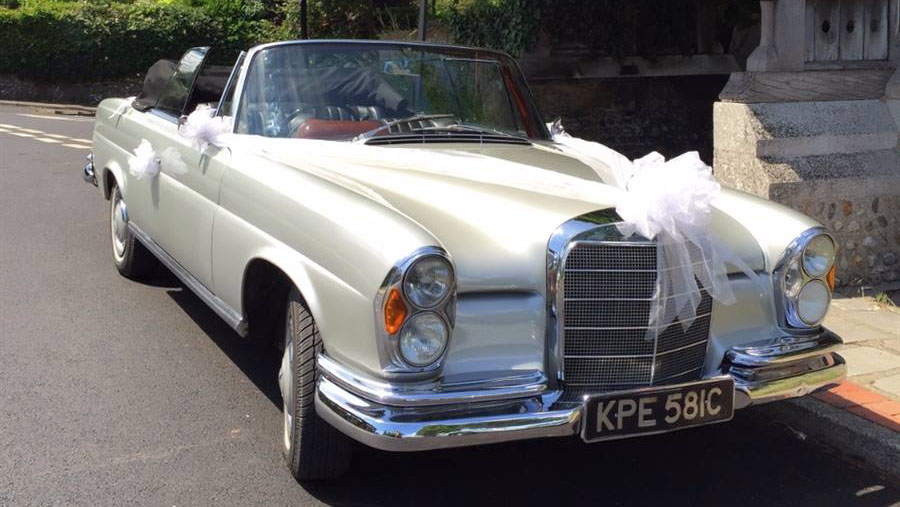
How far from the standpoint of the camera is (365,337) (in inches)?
129

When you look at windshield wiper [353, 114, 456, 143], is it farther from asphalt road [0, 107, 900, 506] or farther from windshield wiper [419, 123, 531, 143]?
asphalt road [0, 107, 900, 506]

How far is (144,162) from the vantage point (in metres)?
5.60

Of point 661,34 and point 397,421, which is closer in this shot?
point 397,421

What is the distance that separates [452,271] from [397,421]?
1.67ft

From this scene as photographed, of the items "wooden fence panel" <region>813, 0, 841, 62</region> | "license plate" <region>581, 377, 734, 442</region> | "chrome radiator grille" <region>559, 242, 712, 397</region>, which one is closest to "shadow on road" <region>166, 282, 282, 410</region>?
"chrome radiator grille" <region>559, 242, 712, 397</region>

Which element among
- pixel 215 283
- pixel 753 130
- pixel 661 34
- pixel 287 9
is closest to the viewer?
pixel 215 283

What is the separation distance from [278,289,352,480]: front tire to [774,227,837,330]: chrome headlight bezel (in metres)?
1.75

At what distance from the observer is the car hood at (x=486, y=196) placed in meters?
3.42

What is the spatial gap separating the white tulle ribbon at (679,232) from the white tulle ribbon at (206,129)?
207cm

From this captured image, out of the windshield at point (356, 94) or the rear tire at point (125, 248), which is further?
the rear tire at point (125, 248)

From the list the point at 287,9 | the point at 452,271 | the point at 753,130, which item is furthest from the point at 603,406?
the point at 287,9

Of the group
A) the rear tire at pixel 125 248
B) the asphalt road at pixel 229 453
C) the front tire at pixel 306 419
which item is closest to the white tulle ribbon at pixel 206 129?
the asphalt road at pixel 229 453

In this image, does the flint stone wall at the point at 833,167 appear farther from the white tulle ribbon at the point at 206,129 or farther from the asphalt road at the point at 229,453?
the white tulle ribbon at the point at 206,129

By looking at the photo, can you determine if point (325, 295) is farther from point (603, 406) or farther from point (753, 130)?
point (753, 130)
